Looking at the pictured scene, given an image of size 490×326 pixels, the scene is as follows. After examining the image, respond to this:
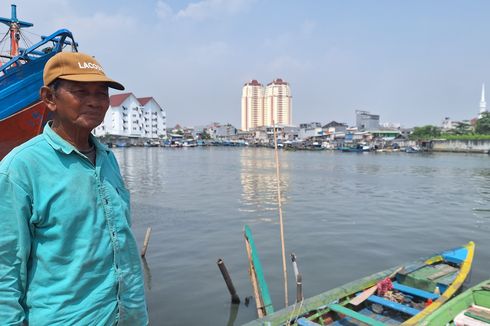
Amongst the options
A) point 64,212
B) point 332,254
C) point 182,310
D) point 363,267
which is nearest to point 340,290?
point 182,310

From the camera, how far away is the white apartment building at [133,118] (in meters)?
92.8

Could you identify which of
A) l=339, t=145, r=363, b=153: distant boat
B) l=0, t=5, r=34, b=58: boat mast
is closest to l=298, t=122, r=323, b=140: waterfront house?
l=339, t=145, r=363, b=153: distant boat

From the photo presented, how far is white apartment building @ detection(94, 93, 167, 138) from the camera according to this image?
304ft

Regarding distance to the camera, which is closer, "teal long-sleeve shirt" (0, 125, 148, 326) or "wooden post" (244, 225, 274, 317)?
"teal long-sleeve shirt" (0, 125, 148, 326)

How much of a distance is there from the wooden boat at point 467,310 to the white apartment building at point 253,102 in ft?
514

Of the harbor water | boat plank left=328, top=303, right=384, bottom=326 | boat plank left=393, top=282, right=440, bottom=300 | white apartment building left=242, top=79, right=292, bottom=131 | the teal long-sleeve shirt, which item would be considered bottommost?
the harbor water

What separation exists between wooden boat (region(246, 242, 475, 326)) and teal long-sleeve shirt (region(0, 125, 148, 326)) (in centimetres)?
311

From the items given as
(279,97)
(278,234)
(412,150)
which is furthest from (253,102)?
(278,234)

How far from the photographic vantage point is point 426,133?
90750 millimetres

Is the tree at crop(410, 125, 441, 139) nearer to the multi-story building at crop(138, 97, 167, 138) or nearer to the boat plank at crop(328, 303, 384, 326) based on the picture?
the multi-story building at crop(138, 97, 167, 138)

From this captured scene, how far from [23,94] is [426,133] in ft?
312

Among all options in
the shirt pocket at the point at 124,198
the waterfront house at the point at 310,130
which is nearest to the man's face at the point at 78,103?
the shirt pocket at the point at 124,198

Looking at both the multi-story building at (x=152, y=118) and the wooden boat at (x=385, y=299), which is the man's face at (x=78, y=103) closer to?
the wooden boat at (x=385, y=299)

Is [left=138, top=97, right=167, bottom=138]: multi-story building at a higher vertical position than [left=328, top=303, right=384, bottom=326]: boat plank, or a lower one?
higher
